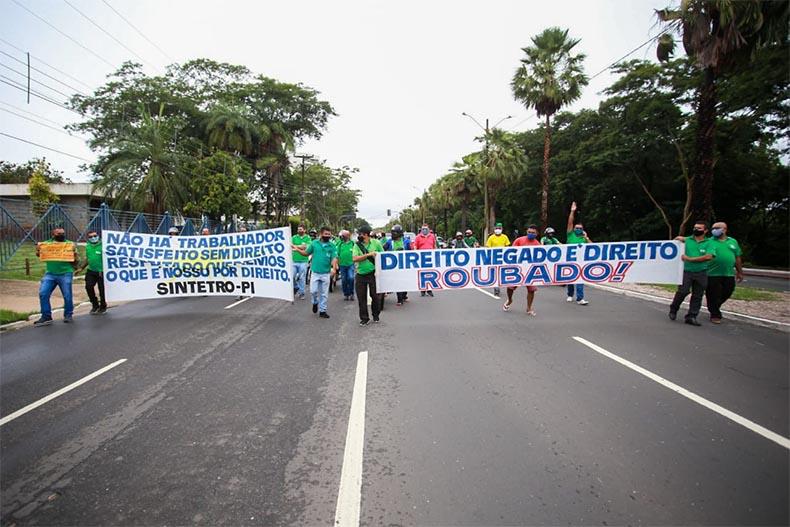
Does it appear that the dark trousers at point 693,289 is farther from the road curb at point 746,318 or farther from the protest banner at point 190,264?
the protest banner at point 190,264

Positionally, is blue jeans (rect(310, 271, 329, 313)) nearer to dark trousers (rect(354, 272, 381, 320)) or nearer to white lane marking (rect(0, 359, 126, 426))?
dark trousers (rect(354, 272, 381, 320))

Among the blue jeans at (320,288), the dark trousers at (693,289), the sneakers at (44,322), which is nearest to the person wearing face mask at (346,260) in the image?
the blue jeans at (320,288)

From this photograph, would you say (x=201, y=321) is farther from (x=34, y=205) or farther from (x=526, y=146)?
(x=526, y=146)

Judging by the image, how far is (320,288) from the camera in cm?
814

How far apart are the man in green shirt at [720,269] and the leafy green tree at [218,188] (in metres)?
22.6

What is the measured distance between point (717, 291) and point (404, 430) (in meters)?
7.28

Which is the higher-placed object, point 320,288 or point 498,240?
point 498,240

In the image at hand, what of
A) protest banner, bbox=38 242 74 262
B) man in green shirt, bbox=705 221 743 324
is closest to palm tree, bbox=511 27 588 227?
man in green shirt, bbox=705 221 743 324

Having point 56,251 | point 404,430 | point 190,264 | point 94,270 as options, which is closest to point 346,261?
point 190,264

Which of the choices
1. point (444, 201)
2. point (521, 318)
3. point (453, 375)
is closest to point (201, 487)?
point (453, 375)

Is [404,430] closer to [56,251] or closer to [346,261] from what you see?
[346,261]

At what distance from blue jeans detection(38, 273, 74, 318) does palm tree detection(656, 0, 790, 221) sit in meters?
15.8

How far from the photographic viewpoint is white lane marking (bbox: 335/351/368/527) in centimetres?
233

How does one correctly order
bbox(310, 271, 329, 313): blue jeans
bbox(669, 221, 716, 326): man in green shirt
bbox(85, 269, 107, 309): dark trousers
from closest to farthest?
bbox(669, 221, 716, 326): man in green shirt < bbox(310, 271, 329, 313): blue jeans < bbox(85, 269, 107, 309): dark trousers
